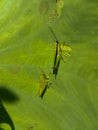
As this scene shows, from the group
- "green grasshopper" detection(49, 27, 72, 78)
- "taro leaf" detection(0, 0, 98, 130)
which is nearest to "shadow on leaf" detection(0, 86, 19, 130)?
"taro leaf" detection(0, 0, 98, 130)

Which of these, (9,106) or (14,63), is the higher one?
(14,63)

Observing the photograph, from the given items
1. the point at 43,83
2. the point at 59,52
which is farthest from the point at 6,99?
the point at 59,52

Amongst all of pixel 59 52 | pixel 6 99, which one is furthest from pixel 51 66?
pixel 6 99

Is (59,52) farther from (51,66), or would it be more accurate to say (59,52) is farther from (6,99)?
(6,99)

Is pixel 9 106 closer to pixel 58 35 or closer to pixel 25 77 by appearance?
pixel 25 77

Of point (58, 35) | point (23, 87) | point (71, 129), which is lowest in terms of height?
point (71, 129)

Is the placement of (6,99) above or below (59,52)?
below

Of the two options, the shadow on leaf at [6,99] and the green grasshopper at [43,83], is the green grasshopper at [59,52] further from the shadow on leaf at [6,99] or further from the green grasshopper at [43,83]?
the shadow on leaf at [6,99]

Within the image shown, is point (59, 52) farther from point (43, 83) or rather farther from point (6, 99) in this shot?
point (6, 99)

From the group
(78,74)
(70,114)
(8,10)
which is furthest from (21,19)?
(70,114)

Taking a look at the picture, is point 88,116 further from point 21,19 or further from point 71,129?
point 21,19
